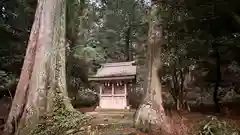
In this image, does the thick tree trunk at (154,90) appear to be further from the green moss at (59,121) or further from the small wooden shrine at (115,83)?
the small wooden shrine at (115,83)

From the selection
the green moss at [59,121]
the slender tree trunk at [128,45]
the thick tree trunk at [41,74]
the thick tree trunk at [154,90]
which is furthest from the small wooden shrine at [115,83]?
the slender tree trunk at [128,45]

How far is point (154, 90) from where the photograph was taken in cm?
832

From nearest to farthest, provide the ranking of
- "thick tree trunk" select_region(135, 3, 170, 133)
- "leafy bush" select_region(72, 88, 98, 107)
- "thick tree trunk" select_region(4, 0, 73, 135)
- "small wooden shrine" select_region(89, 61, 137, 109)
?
1. "thick tree trunk" select_region(4, 0, 73, 135)
2. "thick tree trunk" select_region(135, 3, 170, 133)
3. "small wooden shrine" select_region(89, 61, 137, 109)
4. "leafy bush" select_region(72, 88, 98, 107)

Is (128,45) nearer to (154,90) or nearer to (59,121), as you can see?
(154,90)

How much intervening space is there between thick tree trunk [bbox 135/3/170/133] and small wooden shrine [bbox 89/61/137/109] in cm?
693

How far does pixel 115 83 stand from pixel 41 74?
9.01 metres

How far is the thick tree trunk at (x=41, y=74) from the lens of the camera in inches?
294

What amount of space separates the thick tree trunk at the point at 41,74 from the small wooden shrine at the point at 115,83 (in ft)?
23.9

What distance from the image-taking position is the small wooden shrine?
16.0m

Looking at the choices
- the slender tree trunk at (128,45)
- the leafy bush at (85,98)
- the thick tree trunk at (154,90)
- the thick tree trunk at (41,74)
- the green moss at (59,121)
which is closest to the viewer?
the green moss at (59,121)

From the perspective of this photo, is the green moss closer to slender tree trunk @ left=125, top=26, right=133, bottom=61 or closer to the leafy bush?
the leafy bush

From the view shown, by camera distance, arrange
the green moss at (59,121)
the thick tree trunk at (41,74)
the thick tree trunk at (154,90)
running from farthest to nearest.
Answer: the thick tree trunk at (154,90) < the thick tree trunk at (41,74) < the green moss at (59,121)

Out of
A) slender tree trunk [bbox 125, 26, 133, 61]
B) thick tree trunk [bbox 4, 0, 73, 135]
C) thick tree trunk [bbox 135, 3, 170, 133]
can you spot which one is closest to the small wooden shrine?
thick tree trunk [bbox 135, 3, 170, 133]

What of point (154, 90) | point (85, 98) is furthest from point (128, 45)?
point (154, 90)
